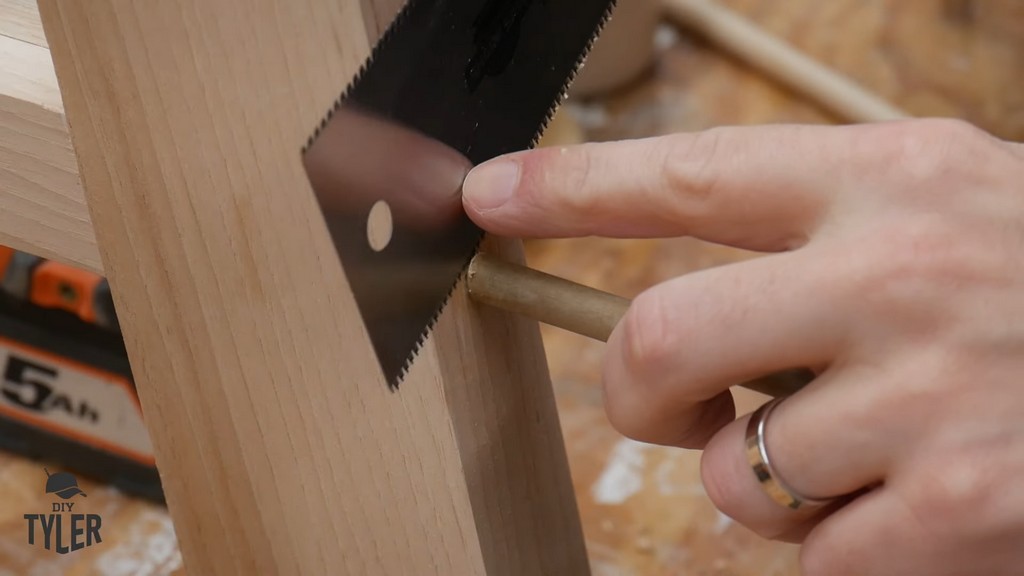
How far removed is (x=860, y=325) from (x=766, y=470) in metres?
0.07

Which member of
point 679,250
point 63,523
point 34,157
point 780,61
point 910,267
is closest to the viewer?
point 910,267

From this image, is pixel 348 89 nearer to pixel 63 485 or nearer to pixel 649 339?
pixel 649 339

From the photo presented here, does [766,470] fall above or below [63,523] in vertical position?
above

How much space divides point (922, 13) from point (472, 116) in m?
1.05

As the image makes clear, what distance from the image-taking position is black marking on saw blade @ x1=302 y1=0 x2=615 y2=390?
13.5 inches

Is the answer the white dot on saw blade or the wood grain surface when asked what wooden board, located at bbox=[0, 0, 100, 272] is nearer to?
the white dot on saw blade

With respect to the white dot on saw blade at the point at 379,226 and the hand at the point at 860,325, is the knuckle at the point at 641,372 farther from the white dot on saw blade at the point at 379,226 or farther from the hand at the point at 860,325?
the white dot on saw blade at the point at 379,226

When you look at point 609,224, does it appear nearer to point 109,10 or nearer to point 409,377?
point 409,377

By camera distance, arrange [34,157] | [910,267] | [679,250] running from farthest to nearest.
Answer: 1. [679,250]
2. [34,157]
3. [910,267]

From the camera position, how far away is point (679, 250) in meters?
0.98

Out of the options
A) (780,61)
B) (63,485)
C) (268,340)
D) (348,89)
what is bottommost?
(63,485)

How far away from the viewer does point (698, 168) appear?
34 cm

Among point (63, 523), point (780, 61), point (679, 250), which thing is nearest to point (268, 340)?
point (63, 523)

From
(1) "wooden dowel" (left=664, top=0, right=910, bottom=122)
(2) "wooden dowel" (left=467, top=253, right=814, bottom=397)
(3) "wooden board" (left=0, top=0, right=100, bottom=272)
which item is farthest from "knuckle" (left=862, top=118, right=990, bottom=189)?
(1) "wooden dowel" (left=664, top=0, right=910, bottom=122)
